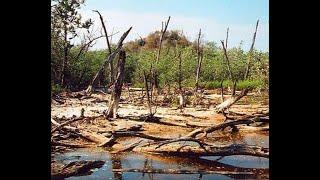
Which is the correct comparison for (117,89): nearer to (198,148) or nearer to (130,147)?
(130,147)

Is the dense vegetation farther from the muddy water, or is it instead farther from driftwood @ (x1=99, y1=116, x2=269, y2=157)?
the muddy water

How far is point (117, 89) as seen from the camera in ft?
8.86

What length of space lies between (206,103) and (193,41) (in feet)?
1.35

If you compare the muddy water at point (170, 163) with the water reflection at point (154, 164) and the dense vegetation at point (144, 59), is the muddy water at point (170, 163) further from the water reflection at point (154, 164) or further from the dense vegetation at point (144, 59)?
the dense vegetation at point (144, 59)

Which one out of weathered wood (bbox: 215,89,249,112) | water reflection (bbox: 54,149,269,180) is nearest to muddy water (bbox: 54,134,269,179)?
water reflection (bbox: 54,149,269,180)

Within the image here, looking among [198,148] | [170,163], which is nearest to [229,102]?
[198,148]

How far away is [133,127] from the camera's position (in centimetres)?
277

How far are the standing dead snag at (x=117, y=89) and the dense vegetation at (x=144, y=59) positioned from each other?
0.11 ft

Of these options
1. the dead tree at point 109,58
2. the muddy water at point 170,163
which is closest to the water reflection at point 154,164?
the muddy water at point 170,163

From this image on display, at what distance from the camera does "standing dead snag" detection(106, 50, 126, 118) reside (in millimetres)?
2666
